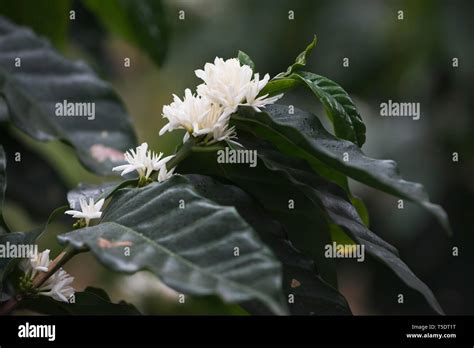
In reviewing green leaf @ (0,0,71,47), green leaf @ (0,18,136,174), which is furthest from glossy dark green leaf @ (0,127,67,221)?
green leaf @ (0,18,136,174)

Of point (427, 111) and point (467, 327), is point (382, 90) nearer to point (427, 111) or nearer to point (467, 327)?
point (427, 111)

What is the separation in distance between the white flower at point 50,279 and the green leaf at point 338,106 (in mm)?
247

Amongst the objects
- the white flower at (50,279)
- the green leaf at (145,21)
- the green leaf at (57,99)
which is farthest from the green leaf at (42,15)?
the white flower at (50,279)

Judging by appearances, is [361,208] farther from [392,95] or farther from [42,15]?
[392,95]

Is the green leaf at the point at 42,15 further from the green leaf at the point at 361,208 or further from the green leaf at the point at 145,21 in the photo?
the green leaf at the point at 361,208

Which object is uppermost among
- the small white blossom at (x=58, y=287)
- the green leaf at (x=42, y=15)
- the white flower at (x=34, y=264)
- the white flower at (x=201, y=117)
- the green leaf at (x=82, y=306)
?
the green leaf at (x=42, y=15)

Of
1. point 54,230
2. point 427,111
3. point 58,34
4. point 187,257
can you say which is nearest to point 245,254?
point 187,257

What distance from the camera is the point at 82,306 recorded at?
25.9 inches

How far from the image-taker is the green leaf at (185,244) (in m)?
0.46

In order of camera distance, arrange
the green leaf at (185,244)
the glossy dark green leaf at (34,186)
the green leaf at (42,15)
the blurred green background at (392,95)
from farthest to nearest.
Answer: the blurred green background at (392,95) < the glossy dark green leaf at (34,186) < the green leaf at (42,15) < the green leaf at (185,244)

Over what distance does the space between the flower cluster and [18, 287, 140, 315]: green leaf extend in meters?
0.15

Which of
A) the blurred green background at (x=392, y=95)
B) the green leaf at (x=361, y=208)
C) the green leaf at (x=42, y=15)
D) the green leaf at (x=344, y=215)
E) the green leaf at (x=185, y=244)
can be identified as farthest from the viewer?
the blurred green background at (x=392, y=95)

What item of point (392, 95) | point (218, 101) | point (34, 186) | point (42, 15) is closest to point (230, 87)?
point (218, 101)

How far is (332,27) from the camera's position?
2.54 meters
